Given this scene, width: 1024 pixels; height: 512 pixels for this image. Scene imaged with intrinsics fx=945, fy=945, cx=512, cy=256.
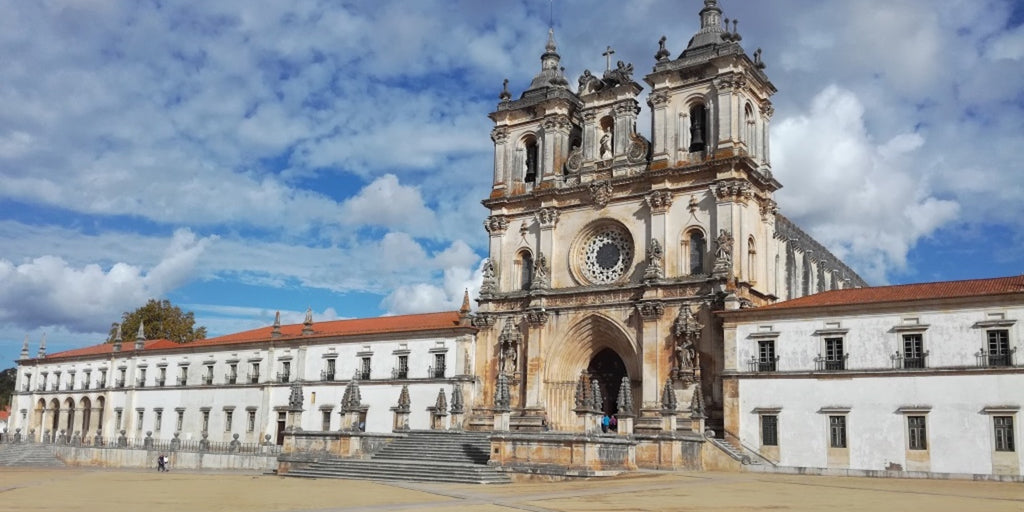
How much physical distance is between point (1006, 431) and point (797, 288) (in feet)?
55.6

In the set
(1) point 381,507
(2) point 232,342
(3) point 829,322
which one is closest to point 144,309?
(2) point 232,342

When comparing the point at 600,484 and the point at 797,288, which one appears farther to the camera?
the point at 797,288

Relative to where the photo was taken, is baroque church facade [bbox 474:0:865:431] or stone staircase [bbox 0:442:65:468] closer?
baroque church facade [bbox 474:0:865:431]

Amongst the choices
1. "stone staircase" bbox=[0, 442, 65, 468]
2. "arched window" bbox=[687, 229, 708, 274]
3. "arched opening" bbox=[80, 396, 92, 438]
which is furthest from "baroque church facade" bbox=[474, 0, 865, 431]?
"arched opening" bbox=[80, 396, 92, 438]

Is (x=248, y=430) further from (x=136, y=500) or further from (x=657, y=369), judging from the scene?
(x=136, y=500)

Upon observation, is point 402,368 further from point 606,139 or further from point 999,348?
point 999,348

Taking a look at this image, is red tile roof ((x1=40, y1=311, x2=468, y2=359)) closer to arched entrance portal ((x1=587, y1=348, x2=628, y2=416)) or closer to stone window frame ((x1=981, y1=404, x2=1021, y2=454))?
arched entrance portal ((x1=587, y1=348, x2=628, y2=416))

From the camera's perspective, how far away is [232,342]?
55.2 m

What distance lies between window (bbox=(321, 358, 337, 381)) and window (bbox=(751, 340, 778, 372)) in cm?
2400

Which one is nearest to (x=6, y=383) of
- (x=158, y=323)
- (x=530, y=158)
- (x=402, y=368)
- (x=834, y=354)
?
(x=158, y=323)

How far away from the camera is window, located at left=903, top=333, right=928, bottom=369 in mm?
32375

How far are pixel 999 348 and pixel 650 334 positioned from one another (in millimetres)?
13661

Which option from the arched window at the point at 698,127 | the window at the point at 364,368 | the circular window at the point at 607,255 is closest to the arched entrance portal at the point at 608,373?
the circular window at the point at 607,255

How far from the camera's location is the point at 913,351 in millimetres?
32625
